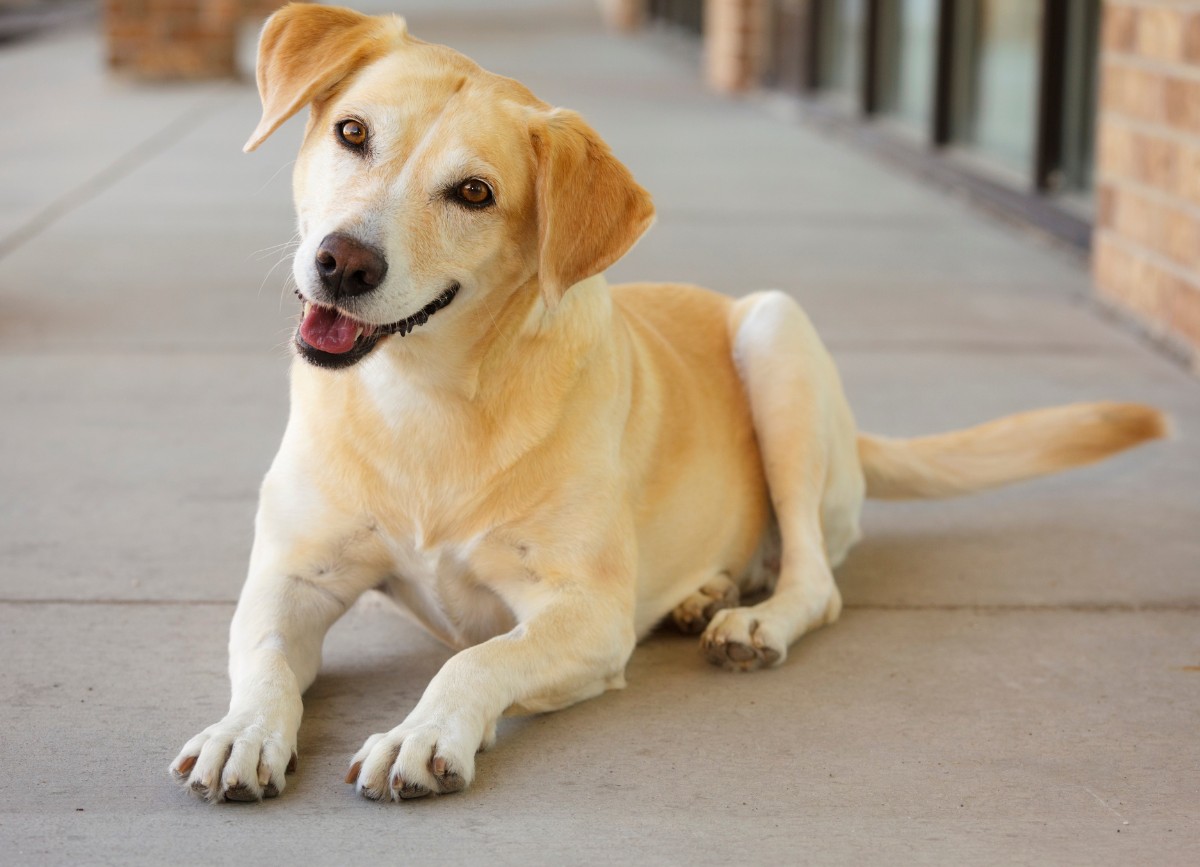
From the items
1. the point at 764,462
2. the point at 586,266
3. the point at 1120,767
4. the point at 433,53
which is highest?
the point at 433,53

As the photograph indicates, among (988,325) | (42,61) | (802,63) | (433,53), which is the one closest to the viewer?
(433,53)

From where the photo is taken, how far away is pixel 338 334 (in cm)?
263

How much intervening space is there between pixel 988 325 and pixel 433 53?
3.91 metres

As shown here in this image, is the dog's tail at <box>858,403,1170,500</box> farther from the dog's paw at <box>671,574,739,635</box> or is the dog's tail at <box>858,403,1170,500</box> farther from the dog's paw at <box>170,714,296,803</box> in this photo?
the dog's paw at <box>170,714,296,803</box>

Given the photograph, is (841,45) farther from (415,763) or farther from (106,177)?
(415,763)

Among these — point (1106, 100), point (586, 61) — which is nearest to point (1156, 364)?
point (1106, 100)

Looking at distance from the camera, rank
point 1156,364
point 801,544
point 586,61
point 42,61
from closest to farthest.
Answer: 1. point 801,544
2. point 1156,364
3. point 42,61
4. point 586,61

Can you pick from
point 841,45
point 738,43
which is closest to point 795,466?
point 841,45

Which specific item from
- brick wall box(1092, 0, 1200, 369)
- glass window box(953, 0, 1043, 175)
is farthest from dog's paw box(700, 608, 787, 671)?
glass window box(953, 0, 1043, 175)

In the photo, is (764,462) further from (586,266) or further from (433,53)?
(433,53)

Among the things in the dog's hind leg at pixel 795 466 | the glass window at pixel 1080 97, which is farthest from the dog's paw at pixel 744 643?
the glass window at pixel 1080 97

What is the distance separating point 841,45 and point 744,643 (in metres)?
10.2

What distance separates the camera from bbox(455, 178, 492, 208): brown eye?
104 inches

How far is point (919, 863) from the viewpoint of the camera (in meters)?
2.29
